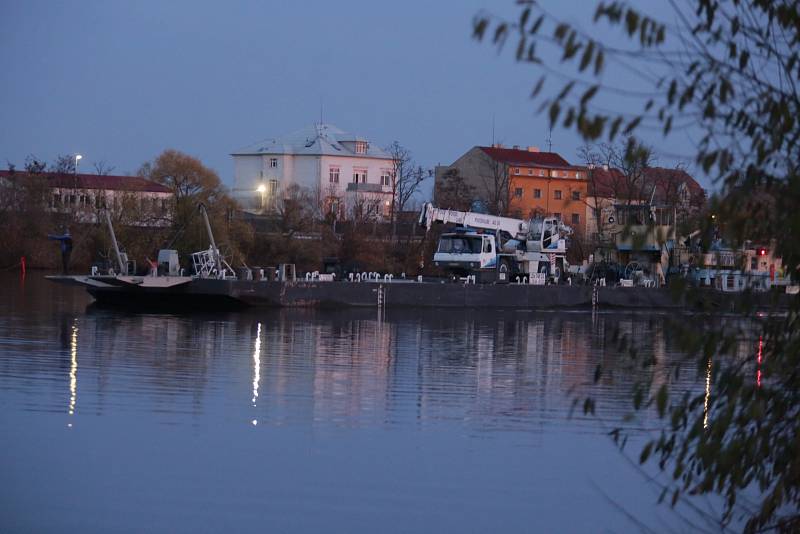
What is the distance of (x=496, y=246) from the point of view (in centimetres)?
5075

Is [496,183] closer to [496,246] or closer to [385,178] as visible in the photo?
[385,178]

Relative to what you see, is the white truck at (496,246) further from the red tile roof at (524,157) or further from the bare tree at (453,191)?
the red tile roof at (524,157)

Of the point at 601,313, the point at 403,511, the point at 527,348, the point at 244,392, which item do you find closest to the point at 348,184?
the point at 601,313

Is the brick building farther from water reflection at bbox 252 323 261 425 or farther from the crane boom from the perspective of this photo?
water reflection at bbox 252 323 261 425

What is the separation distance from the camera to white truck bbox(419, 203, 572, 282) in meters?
49.5

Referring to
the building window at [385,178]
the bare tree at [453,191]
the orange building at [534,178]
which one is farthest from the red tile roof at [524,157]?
the building window at [385,178]

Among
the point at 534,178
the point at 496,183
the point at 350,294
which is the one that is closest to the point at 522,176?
the point at 534,178

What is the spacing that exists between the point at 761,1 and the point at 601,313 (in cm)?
4422

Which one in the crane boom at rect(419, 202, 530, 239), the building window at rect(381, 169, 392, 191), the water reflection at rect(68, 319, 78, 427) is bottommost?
the water reflection at rect(68, 319, 78, 427)

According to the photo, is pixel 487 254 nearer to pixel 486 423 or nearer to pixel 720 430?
pixel 486 423

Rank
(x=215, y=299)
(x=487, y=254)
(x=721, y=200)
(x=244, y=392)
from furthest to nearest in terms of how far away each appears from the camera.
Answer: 1. (x=487, y=254)
2. (x=215, y=299)
3. (x=244, y=392)
4. (x=721, y=200)

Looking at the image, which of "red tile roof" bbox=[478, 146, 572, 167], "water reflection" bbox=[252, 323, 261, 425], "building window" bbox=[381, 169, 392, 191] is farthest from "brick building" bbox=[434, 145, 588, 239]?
"water reflection" bbox=[252, 323, 261, 425]

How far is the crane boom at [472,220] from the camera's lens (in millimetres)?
50406

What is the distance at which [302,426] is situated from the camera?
16516mm
